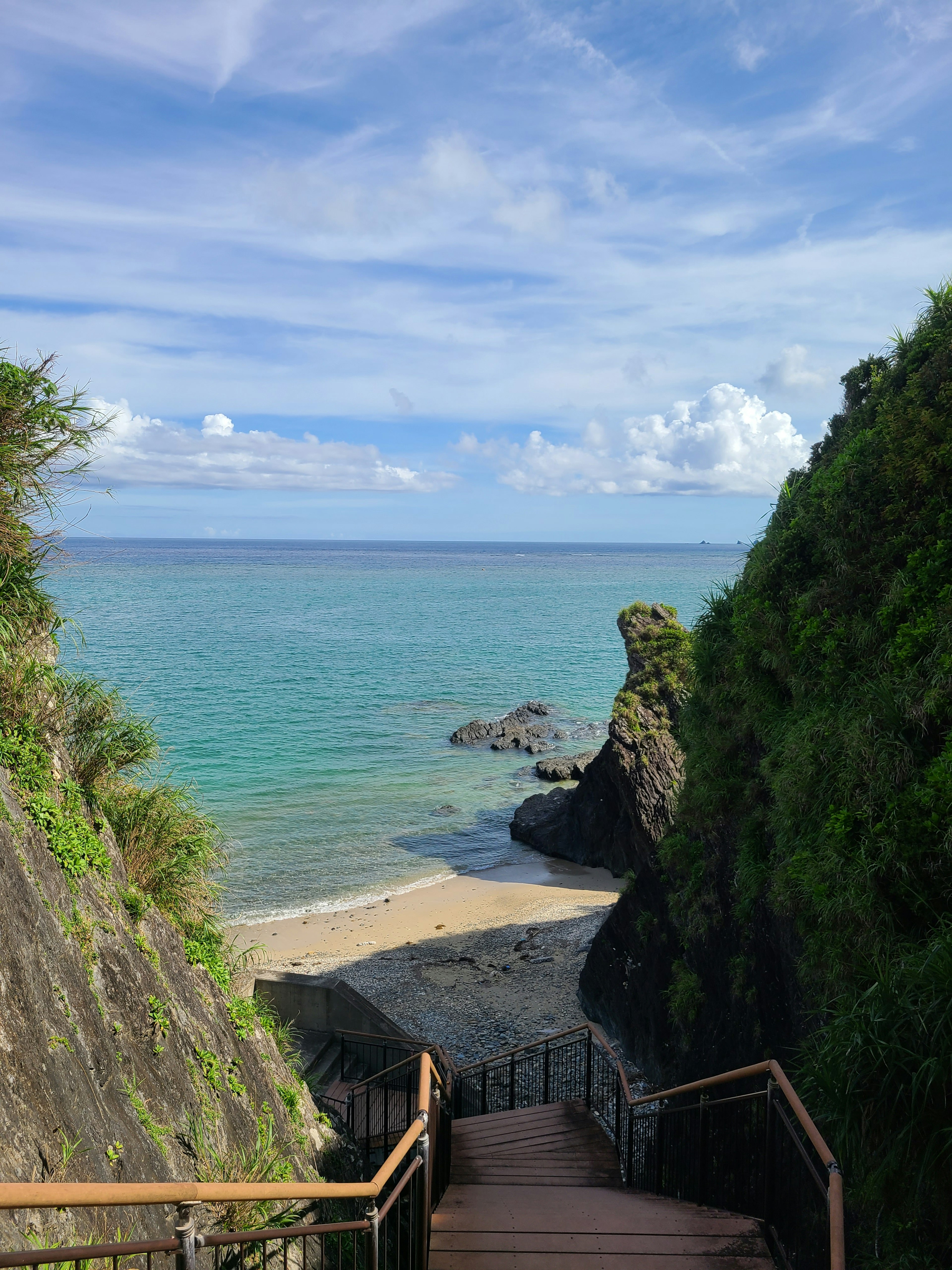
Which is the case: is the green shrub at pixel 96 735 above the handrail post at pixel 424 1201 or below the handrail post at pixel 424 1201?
above

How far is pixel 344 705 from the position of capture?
46938mm

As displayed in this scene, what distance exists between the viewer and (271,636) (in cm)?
7406

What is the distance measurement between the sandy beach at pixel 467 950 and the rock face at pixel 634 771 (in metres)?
1.33

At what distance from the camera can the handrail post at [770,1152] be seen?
5172 mm

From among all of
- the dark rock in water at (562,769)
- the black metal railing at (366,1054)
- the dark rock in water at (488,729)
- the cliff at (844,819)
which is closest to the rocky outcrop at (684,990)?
the cliff at (844,819)

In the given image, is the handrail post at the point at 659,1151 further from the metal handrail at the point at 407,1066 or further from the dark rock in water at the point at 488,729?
the dark rock in water at the point at 488,729

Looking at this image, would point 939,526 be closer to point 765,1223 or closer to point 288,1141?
point 765,1223

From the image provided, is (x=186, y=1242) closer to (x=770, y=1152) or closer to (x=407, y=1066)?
(x=770, y=1152)

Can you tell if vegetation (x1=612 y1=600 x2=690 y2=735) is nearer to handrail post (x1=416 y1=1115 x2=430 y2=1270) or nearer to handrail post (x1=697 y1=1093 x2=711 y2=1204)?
handrail post (x1=697 y1=1093 x2=711 y2=1204)

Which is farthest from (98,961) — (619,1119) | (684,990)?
(684,990)

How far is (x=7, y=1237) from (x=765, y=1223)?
435 cm

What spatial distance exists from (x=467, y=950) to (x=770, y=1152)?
49.4 feet

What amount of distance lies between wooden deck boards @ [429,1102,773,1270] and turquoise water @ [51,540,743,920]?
16.3 feet

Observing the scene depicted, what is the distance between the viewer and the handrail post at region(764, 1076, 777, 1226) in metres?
5.17
